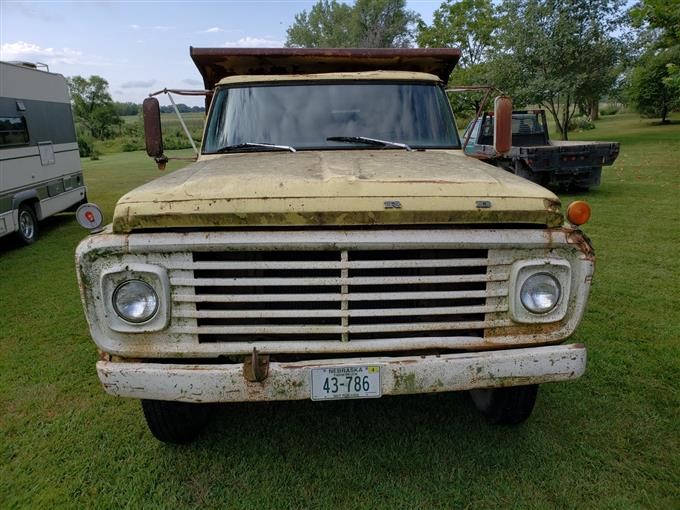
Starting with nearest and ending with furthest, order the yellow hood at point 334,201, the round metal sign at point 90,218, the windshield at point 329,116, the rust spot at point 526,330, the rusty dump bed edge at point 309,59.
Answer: the yellow hood at point 334,201 < the rust spot at point 526,330 < the round metal sign at point 90,218 < the windshield at point 329,116 < the rusty dump bed edge at point 309,59


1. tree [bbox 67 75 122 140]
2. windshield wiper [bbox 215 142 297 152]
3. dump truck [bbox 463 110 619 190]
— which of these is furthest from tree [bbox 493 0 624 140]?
tree [bbox 67 75 122 140]

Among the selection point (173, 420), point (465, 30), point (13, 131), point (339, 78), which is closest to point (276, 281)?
point (173, 420)

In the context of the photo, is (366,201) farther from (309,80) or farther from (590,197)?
(590,197)

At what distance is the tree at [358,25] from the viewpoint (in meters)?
50.1

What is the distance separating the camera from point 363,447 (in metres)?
3.09

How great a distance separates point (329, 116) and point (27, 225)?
24.0ft

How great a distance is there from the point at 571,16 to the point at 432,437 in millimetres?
25318

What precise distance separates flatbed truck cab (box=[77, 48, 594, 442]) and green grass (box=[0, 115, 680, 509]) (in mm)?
656

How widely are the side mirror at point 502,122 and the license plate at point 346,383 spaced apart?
2.49 m

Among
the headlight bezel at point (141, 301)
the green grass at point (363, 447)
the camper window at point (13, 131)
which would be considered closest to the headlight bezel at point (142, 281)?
the headlight bezel at point (141, 301)

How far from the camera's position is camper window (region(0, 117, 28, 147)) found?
26.7ft

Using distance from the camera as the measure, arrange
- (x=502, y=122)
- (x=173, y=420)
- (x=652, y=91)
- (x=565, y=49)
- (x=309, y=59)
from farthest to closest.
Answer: (x=652, y=91) < (x=565, y=49) < (x=309, y=59) < (x=502, y=122) < (x=173, y=420)

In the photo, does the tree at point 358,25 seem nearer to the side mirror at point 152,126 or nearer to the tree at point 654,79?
the tree at point 654,79

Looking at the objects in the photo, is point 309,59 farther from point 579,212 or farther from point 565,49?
point 565,49
